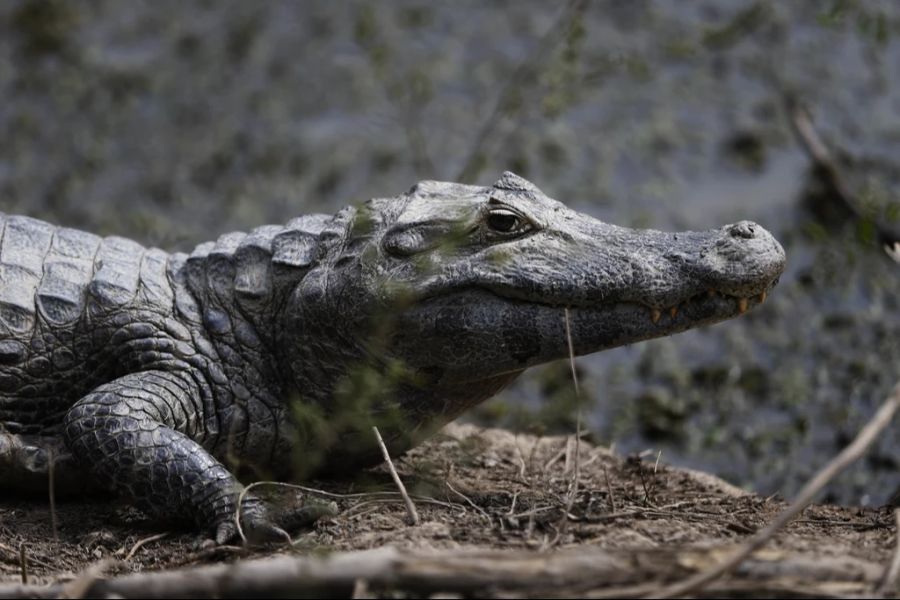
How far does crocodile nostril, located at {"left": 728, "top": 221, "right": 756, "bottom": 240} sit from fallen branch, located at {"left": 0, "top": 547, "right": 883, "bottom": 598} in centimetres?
121

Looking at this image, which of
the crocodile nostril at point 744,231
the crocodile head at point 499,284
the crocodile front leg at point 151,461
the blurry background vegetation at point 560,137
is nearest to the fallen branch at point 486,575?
the crocodile front leg at point 151,461

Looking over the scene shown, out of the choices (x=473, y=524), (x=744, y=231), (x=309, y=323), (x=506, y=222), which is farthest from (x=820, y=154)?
(x=473, y=524)

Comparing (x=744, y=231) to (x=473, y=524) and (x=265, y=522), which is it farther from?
(x=265, y=522)

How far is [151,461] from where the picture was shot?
397 centimetres

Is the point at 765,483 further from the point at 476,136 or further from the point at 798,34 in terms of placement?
A: the point at 798,34

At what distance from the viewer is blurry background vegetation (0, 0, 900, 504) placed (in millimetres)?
7188

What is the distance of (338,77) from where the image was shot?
9.72 meters

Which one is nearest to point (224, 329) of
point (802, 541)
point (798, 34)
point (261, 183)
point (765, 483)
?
point (802, 541)

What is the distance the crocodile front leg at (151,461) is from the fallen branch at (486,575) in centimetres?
94

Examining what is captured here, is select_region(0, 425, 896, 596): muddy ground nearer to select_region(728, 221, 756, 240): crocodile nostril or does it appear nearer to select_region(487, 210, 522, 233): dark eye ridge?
select_region(487, 210, 522, 233): dark eye ridge

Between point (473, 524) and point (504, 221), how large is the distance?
1.01 meters

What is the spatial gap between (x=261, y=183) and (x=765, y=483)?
4395 millimetres

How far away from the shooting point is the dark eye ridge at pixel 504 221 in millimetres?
4094

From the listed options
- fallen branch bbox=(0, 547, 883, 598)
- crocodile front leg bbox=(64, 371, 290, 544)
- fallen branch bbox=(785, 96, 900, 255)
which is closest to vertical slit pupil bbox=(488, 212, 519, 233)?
crocodile front leg bbox=(64, 371, 290, 544)
